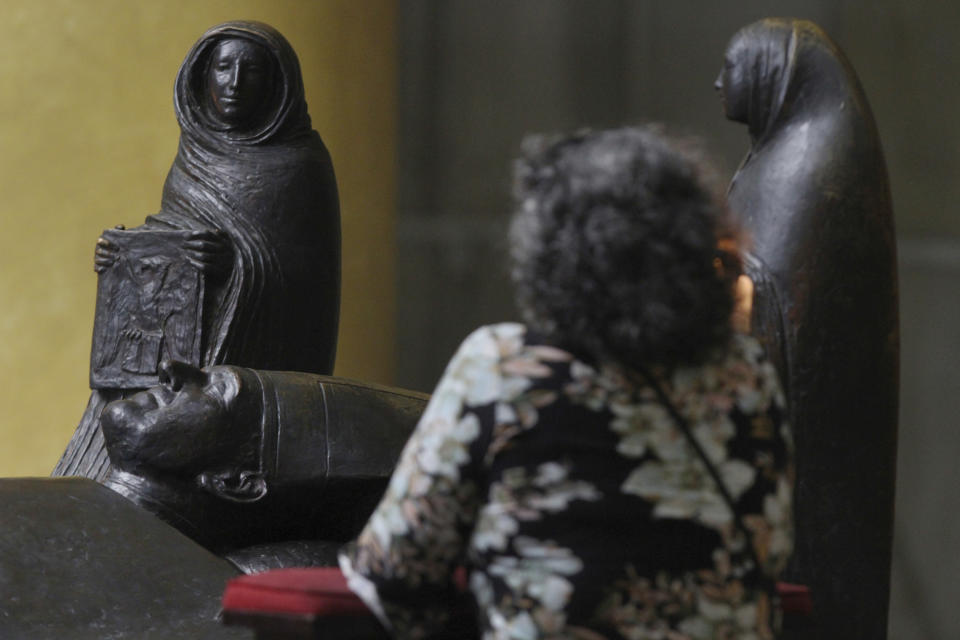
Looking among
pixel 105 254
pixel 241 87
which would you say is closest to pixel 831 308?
pixel 241 87

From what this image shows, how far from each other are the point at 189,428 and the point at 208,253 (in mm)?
949

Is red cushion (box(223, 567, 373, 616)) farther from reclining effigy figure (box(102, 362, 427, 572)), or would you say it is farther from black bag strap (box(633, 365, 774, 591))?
reclining effigy figure (box(102, 362, 427, 572))

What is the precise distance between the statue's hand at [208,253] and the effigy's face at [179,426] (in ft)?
2.54

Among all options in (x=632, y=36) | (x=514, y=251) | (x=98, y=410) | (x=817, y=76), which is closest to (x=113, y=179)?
(x=98, y=410)

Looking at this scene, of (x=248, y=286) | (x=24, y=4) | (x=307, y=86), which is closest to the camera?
(x=248, y=286)

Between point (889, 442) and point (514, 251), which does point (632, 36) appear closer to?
point (889, 442)

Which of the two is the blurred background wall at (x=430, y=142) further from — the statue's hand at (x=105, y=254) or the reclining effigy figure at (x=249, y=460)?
the reclining effigy figure at (x=249, y=460)

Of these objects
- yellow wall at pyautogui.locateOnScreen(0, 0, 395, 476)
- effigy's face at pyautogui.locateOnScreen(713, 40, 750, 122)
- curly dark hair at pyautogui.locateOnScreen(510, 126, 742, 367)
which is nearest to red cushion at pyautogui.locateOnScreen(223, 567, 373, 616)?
curly dark hair at pyautogui.locateOnScreen(510, 126, 742, 367)

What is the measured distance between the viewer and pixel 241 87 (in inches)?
183

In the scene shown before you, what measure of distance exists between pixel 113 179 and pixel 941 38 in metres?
3.58

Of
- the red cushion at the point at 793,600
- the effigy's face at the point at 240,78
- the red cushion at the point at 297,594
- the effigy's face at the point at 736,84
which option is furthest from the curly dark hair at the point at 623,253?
the effigy's face at the point at 240,78

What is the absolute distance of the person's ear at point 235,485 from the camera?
3609 mm

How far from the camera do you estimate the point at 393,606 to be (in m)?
1.82

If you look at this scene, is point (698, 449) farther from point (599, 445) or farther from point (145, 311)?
point (145, 311)
